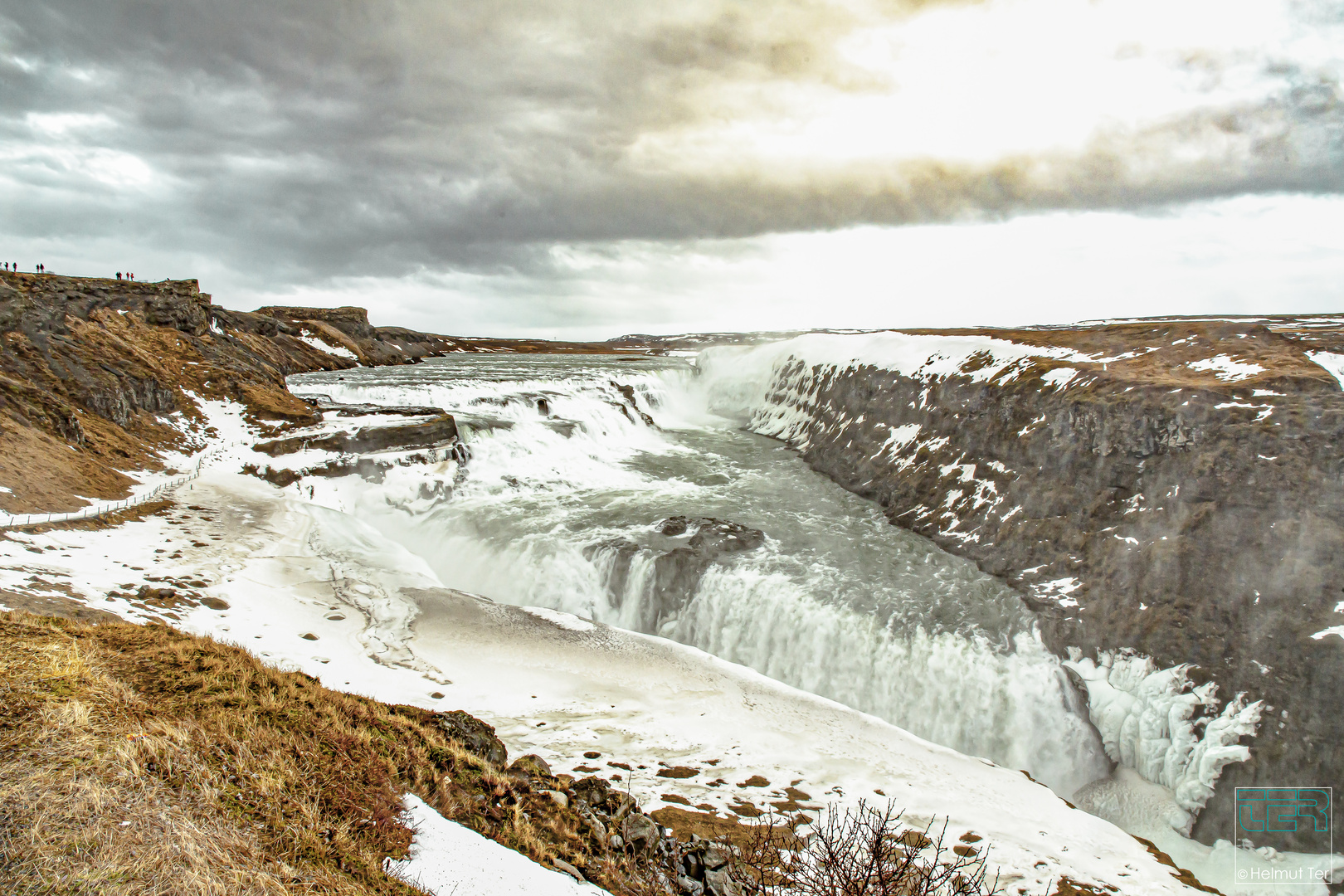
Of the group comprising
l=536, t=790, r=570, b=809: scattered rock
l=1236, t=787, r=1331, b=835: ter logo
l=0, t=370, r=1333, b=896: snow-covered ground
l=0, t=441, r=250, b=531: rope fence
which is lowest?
l=1236, t=787, r=1331, b=835: ter logo

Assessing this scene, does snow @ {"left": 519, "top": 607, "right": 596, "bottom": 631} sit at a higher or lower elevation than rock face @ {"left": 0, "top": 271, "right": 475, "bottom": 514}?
lower

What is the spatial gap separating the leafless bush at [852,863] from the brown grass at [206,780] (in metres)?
1.61

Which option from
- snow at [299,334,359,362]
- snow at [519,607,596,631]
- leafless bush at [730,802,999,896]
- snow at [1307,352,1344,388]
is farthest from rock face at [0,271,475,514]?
snow at [1307,352,1344,388]

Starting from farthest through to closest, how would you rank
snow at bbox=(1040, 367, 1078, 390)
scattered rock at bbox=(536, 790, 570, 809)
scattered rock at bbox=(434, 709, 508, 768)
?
snow at bbox=(1040, 367, 1078, 390) → scattered rock at bbox=(434, 709, 508, 768) → scattered rock at bbox=(536, 790, 570, 809)

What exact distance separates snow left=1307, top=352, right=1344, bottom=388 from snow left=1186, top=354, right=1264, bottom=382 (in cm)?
120

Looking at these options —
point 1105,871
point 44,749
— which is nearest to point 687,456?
point 1105,871

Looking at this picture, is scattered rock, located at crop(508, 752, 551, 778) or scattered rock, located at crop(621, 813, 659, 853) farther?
scattered rock, located at crop(508, 752, 551, 778)

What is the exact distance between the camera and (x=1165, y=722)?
12.7 meters

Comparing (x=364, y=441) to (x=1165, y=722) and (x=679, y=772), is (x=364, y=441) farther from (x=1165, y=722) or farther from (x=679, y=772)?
(x=1165, y=722)

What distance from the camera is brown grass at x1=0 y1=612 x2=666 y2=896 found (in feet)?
13.8

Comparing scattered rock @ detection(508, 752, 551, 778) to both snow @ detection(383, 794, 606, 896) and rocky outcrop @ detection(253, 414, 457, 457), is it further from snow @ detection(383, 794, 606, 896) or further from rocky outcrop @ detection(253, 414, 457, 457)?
rocky outcrop @ detection(253, 414, 457, 457)

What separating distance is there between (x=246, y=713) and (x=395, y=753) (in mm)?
1672

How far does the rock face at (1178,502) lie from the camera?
12.3 metres

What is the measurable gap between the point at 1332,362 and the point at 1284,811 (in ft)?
41.4
